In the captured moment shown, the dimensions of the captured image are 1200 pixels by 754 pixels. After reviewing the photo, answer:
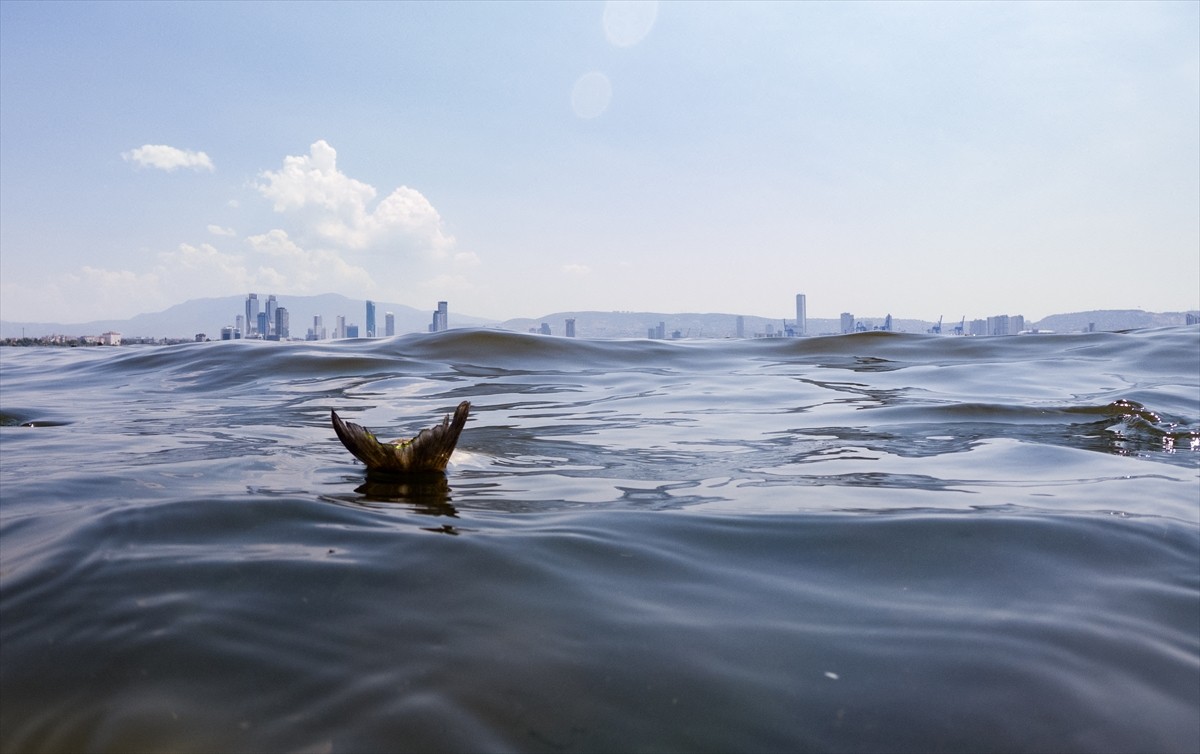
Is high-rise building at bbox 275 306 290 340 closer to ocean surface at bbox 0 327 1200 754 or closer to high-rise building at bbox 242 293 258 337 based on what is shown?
high-rise building at bbox 242 293 258 337

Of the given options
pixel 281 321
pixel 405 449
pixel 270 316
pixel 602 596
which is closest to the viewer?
pixel 602 596

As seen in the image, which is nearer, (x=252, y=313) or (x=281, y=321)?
(x=281, y=321)

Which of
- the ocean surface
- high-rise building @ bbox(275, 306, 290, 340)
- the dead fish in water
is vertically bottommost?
the ocean surface

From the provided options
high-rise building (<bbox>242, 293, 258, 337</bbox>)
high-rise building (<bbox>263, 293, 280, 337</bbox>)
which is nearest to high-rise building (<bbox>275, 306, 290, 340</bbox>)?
high-rise building (<bbox>263, 293, 280, 337</bbox>)

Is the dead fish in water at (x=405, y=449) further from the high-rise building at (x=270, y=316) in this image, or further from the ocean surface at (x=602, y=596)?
the high-rise building at (x=270, y=316)

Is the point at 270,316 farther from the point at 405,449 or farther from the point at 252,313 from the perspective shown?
the point at 405,449

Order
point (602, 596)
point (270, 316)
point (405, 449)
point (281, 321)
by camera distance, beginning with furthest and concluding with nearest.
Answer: point (270, 316)
point (281, 321)
point (405, 449)
point (602, 596)

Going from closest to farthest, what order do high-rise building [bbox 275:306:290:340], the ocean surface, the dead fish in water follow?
the ocean surface < the dead fish in water < high-rise building [bbox 275:306:290:340]

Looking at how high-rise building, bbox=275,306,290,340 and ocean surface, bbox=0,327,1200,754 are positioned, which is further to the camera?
high-rise building, bbox=275,306,290,340

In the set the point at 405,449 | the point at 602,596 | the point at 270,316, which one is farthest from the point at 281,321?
the point at 602,596

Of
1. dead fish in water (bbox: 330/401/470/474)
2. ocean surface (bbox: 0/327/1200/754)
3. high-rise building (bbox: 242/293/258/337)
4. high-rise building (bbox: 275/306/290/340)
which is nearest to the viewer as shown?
ocean surface (bbox: 0/327/1200/754)
